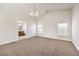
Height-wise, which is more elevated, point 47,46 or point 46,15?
point 46,15

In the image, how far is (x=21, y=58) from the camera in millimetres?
2109

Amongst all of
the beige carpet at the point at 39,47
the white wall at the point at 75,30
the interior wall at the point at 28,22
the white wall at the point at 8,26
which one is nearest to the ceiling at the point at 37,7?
the interior wall at the point at 28,22

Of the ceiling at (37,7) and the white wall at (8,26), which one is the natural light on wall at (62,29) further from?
the white wall at (8,26)

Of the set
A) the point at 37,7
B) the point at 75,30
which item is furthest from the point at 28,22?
the point at 75,30

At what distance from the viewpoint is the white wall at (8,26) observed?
2.52 meters

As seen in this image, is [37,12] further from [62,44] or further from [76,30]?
[76,30]

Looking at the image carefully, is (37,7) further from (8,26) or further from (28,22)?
(8,26)

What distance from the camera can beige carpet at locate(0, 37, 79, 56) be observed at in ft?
7.91

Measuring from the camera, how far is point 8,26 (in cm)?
267

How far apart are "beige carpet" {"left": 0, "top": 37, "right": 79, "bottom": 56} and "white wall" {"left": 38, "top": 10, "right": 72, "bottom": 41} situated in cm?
17

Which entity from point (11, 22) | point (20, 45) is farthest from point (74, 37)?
point (11, 22)

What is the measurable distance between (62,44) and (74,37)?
0.40 metres

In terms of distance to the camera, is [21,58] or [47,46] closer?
[21,58]

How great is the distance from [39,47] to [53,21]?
0.83 m
